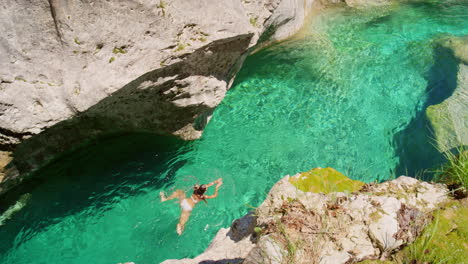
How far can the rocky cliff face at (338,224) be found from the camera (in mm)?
2938

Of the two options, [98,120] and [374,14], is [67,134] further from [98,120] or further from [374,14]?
[374,14]

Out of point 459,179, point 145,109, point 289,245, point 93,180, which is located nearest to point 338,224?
point 289,245

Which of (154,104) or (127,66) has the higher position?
(127,66)

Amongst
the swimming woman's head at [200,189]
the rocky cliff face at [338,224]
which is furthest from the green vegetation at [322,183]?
the swimming woman's head at [200,189]

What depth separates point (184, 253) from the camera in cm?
577

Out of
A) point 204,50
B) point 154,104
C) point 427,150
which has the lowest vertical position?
point 427,150

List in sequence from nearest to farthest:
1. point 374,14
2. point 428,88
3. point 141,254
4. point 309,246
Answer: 1. point 309,246
2. point 141,254
3. point 428,88
4. point 374,14

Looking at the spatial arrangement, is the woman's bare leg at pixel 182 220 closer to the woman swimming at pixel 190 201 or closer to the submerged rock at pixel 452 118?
the woman swimming at pixel 190 201

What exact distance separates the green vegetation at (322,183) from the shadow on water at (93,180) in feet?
11.4

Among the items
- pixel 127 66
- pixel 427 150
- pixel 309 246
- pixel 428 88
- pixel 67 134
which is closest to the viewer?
pixel 309 246

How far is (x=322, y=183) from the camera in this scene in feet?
14.6

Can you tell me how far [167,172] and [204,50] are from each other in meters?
2.84

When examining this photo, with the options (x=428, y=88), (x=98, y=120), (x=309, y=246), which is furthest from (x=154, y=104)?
(x=428, y=88)

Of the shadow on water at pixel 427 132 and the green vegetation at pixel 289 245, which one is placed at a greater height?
the green vegetation at pixel 289 245
